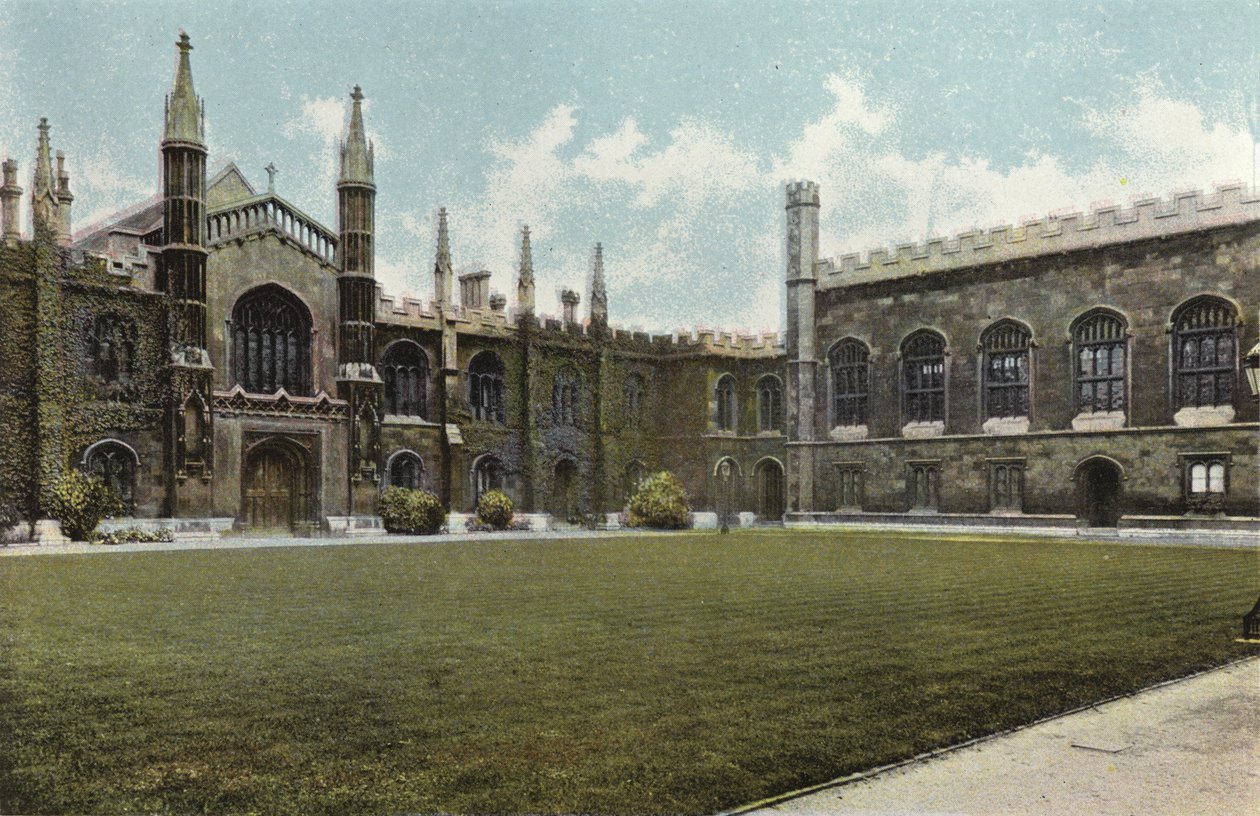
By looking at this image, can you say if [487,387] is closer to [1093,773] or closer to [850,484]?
[850,484]

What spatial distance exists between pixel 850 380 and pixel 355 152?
1747cm

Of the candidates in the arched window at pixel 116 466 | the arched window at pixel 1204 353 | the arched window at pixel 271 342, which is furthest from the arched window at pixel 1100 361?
the arched window at pixel 116 466

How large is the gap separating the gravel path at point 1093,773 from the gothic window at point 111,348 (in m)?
26.0

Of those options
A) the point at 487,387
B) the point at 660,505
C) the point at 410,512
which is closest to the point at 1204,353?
the point at 660,505

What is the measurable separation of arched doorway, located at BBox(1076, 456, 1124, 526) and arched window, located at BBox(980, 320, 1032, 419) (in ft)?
8.16

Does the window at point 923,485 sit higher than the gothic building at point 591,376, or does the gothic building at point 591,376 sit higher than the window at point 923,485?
the gothic building at point 591,376

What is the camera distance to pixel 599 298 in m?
39.6

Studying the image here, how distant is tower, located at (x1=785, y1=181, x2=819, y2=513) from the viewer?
37.1m

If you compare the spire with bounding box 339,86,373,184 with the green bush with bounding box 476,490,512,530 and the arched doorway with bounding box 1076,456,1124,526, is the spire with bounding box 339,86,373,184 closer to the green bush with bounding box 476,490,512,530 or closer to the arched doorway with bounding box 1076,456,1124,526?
the green bush with bounding box 476,490,512,530

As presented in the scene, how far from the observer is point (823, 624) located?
10320 mm

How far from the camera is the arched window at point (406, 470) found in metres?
33.2

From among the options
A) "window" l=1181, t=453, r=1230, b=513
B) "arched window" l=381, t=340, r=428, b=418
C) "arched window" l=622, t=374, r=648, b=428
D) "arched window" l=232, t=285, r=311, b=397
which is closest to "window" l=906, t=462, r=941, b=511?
"window" l=1181, t=453, r=1230, b=513

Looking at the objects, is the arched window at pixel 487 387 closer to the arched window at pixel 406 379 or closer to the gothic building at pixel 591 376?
the gothic building at pixel 591 376

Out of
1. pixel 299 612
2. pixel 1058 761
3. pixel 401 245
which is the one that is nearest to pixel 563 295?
pixel 401 245
